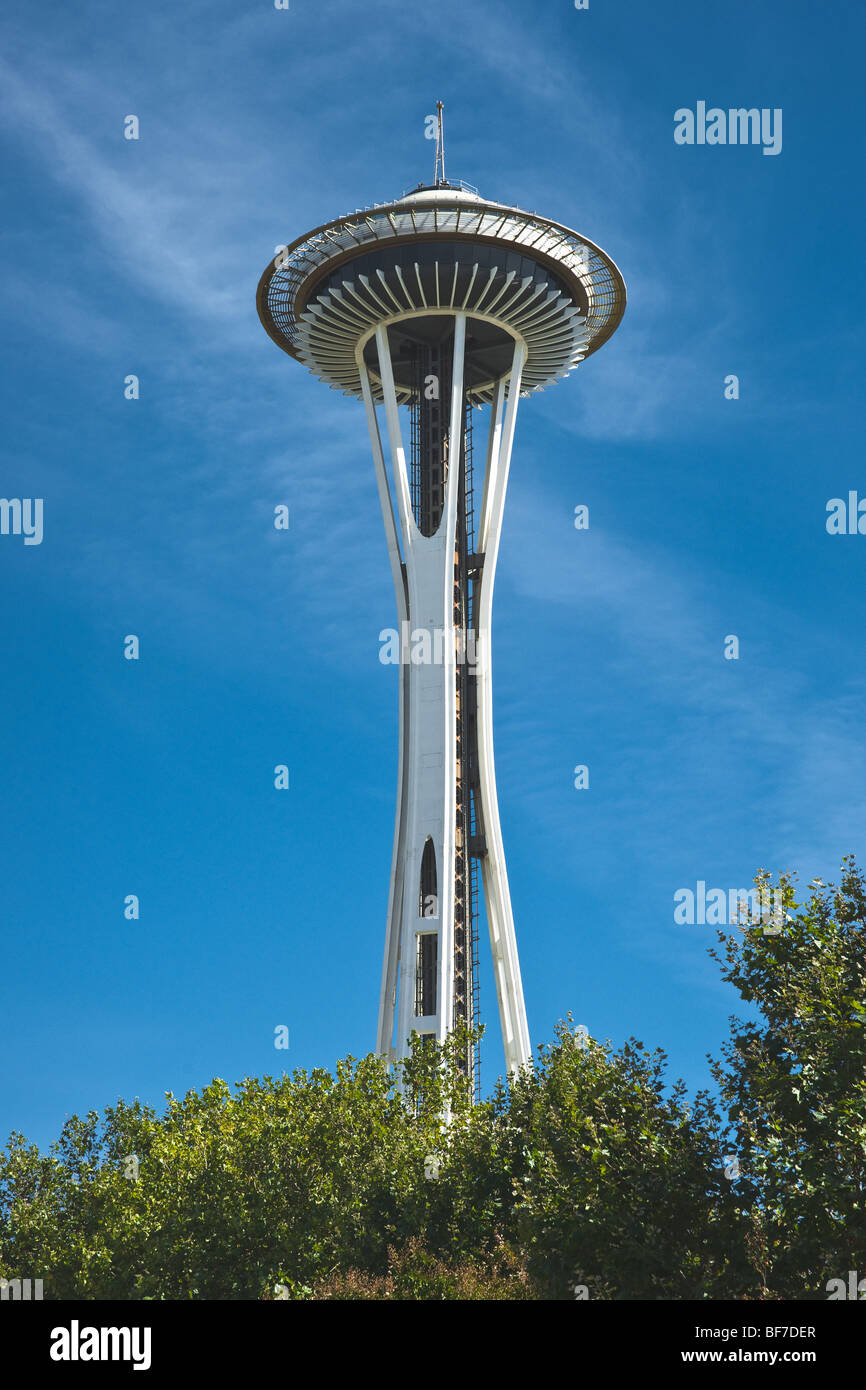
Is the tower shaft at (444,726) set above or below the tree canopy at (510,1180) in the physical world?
above

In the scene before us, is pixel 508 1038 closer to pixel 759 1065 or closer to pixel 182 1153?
pixel 182 1153

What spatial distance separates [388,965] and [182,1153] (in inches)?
684

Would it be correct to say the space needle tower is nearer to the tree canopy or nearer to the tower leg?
the tower leg

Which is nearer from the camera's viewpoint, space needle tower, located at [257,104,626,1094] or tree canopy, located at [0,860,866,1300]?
tree canopy, located at [0,860,866,1300]

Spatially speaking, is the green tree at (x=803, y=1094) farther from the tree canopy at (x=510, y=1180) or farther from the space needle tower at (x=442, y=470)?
the space needle tower at (x=442, y=470)

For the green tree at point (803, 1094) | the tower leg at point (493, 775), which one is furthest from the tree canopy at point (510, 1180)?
the tower leg at point (493, 775)

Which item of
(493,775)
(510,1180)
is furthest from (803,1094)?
(493,775)

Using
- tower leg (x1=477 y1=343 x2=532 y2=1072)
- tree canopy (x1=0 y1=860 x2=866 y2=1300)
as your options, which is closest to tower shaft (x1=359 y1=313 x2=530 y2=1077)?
tower leg (x1=477 y1=343 x2=532 y2=1072)

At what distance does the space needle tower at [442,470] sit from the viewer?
217 feet

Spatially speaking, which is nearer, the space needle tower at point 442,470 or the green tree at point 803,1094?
the green tree at point 803,1094

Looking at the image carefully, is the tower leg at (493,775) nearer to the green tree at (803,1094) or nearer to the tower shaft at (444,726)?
the tower shaft at (444,726)

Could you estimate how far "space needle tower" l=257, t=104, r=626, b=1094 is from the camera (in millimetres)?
66125

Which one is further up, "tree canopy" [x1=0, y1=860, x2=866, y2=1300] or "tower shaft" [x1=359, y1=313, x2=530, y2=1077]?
"tower shaft" [x1=359, y1=313, x2=530, y2=1077]
